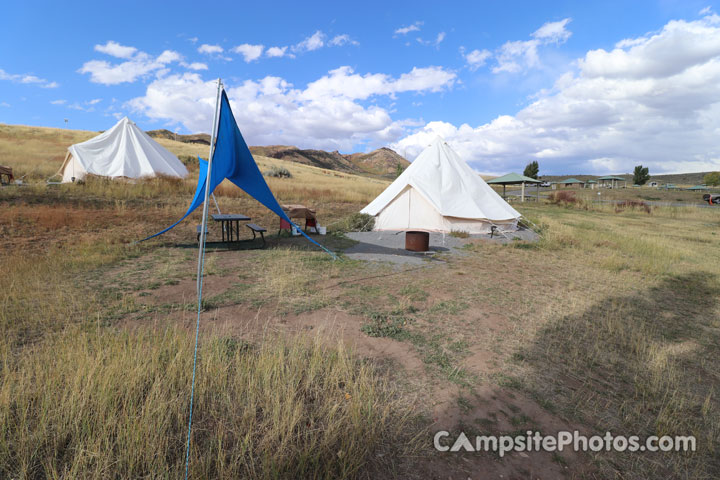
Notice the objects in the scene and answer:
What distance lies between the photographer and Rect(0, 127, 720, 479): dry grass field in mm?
2035

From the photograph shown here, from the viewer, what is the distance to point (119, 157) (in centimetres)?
1772

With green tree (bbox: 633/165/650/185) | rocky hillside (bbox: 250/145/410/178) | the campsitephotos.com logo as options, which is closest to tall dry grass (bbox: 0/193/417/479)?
the campsitephotos.com logo

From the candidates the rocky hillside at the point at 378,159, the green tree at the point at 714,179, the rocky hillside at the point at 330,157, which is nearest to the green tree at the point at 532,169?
the rocky hillside at the point at 330,157

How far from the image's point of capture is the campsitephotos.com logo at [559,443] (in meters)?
2.21

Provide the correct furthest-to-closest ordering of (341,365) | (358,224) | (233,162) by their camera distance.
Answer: (358,224) < (233,162) < (341,365)

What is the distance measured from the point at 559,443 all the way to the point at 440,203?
967 centimetres

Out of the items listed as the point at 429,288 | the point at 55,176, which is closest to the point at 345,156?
the point at 55,176

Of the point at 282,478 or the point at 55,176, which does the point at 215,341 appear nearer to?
the point at 282,478

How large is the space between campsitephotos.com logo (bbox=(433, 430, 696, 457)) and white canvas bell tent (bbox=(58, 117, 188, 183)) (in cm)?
1977

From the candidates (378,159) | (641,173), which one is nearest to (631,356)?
(641,173)

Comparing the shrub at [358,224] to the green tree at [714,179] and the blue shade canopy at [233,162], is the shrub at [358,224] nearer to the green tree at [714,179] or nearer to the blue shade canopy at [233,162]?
the blue shade canopy at [233,162]

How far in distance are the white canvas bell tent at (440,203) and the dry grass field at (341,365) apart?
15.0 ft

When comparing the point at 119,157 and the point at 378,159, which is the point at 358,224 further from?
the point at 378,159

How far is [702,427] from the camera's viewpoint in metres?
2.53
